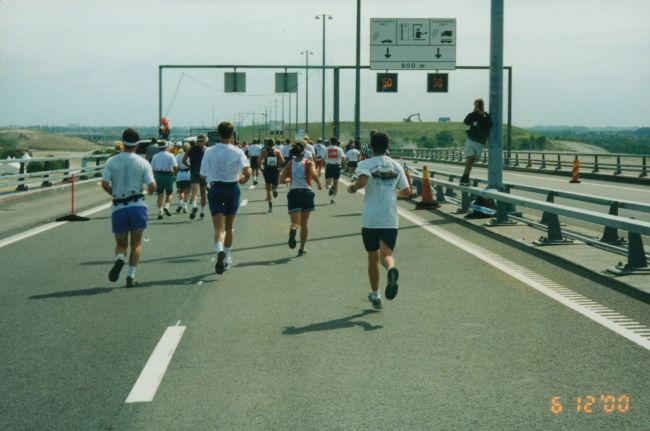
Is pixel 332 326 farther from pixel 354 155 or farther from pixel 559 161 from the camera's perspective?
pixel 559 161

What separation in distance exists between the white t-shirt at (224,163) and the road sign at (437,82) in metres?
34.4

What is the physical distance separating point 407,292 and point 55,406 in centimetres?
517

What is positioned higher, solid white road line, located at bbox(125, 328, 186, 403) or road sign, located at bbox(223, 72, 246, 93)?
road sign, located at bbox(223, 72, 246, 93)

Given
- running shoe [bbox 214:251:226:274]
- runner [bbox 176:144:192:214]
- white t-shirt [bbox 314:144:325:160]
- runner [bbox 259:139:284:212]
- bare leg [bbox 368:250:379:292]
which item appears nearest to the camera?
bare leg [bbox 368:250:379:292]

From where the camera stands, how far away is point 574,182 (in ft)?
122

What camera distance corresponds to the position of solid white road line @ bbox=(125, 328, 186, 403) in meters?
5.72

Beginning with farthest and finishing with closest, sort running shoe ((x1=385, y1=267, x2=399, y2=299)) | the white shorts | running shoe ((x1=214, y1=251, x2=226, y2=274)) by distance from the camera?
1. the white shorts
2. running shoe ((x1=214, y1=251, x2=226, y2=274))
3. running shoe ((x1=385, y1=267, x2=399, y2=299))

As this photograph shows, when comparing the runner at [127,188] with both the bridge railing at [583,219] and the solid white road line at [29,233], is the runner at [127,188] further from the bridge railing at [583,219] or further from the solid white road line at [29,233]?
the bridge railing at [583,219]

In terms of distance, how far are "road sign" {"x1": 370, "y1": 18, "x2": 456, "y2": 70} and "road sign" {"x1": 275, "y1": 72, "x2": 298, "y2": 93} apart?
43.1 ft

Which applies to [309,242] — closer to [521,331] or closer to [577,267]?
[577,267]

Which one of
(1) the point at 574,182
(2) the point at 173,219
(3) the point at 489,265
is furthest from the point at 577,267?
(1) the point at 574,182

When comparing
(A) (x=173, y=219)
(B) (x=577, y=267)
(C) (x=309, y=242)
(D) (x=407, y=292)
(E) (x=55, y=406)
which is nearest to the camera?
(E) (x=55, y=406)

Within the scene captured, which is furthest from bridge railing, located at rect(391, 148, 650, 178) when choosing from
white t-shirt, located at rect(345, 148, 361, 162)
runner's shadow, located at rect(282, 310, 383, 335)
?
runner's shadow, located at rect(282, 310, 383, 335)

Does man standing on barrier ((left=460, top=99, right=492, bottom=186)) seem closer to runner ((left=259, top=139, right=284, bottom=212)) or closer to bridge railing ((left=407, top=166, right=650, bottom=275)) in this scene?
bridge railing ((left=407, top=166, right=650, bottom=275))
